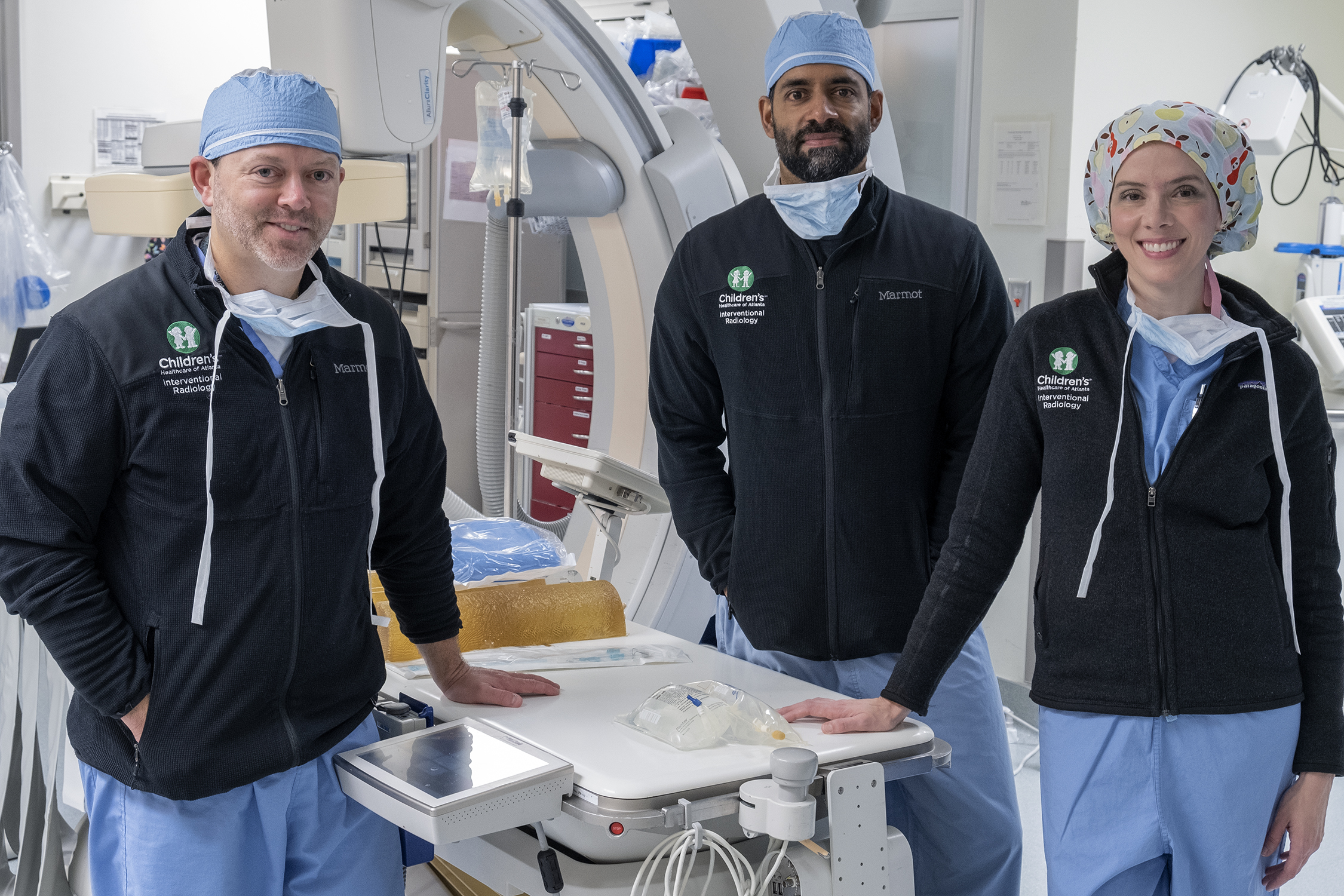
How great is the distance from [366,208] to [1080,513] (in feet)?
3.90

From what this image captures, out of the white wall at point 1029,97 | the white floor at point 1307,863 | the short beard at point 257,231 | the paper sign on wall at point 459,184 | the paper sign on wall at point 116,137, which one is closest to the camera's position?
the short beard at point 257,231

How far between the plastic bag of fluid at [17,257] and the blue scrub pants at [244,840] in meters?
2.80

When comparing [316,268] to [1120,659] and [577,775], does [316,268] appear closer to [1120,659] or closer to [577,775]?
[577,775]

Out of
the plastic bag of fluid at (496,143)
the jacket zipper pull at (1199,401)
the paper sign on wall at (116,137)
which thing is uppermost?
the paper sign on wall at (116,137)

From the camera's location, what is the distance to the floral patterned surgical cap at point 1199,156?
54.0 inches

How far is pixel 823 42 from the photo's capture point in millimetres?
1899

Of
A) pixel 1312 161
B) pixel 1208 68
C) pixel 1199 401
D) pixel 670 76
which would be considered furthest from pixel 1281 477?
pixel 1312 161

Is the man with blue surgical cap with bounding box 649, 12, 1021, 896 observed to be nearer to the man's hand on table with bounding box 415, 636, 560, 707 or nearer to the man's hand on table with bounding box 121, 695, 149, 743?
the man's hand on table with bounding box 415, 636, 560, 707

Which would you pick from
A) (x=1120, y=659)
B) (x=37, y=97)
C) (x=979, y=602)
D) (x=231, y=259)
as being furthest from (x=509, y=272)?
(x=37, y=97)

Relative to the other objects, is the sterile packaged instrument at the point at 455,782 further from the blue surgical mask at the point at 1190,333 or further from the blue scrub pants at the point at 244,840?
the blue surgical mask at the point at 1190,333

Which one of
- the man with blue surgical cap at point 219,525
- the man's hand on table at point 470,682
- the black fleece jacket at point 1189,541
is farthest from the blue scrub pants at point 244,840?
the black fleece jacket at point 1189,541

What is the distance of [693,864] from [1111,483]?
63cm

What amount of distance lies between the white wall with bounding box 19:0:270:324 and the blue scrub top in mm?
3489

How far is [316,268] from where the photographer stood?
156cm
